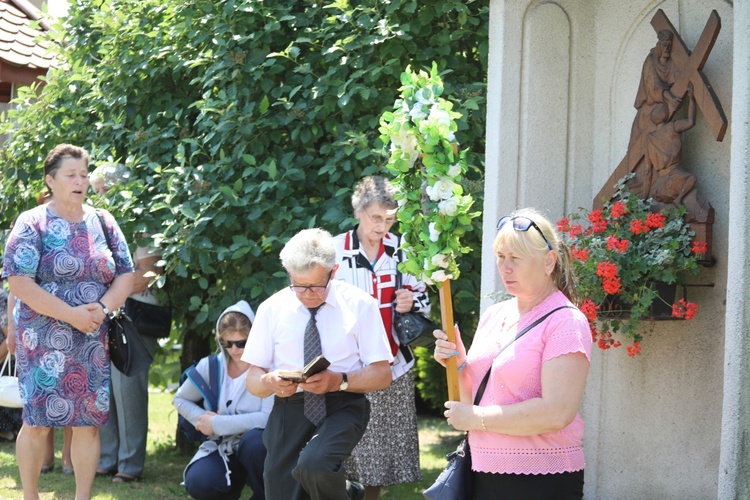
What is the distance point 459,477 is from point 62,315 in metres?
2.82

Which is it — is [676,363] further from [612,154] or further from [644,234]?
[612,154]

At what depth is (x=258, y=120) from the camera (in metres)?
6.99

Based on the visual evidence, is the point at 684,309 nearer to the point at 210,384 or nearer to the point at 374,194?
the point at 374,194

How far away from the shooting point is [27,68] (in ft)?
36.0

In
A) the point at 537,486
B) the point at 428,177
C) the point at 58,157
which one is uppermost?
the point at 58,157

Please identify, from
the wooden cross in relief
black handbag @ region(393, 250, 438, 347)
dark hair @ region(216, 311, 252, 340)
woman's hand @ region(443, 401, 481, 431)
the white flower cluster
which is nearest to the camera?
woman's hand @ region(443, 401, 481, 431)

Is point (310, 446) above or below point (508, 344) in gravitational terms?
below

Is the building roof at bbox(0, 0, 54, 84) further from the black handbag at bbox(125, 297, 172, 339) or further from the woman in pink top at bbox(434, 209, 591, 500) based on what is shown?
the woman in pink top at bbox(434, 209, 591, 500)

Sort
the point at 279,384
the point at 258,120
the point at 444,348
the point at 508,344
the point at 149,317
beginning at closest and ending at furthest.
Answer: the point at 508,344 < the point at 444,348 < the point at 279,384 < the point at 258,120 < the point at 149,317

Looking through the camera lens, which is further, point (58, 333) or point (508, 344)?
point (58, 333)

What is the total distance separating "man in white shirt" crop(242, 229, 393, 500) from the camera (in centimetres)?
457

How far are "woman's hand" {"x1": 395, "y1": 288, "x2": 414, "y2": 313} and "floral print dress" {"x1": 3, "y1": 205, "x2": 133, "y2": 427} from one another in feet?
5.46

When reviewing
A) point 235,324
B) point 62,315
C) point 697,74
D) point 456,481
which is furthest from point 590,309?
point 62,315

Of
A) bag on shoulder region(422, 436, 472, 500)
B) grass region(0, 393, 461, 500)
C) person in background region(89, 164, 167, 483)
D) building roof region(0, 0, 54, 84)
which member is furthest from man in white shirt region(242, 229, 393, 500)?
building roof region(0, 0, 54, 84)
